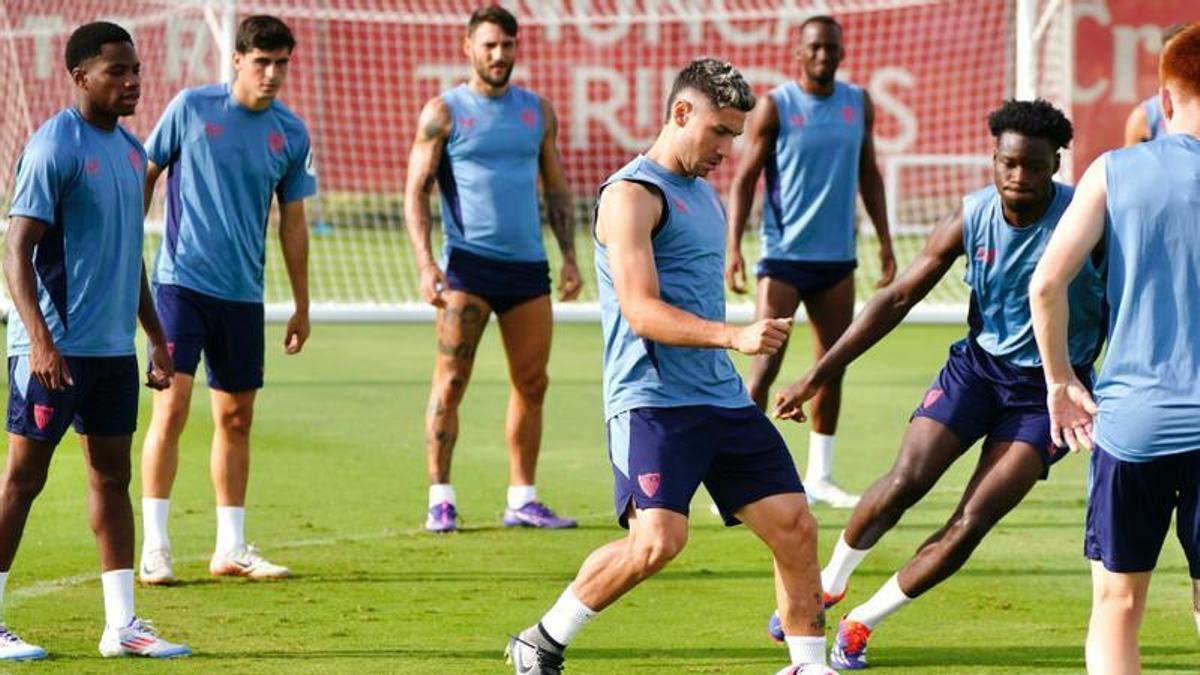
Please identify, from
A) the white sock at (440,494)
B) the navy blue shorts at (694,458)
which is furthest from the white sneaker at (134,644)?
the white sock at (440,494)

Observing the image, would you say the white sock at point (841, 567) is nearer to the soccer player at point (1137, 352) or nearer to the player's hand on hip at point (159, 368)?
the soccer player at point (1137, 352)

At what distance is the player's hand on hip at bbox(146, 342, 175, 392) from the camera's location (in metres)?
8.03

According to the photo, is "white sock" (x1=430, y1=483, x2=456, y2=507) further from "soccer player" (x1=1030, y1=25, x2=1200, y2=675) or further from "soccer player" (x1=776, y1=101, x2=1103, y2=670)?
"soccer player" (x1=1030, y1=25, x2=1200, y2=675)

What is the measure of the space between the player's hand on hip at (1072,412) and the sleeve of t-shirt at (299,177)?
4.39 m

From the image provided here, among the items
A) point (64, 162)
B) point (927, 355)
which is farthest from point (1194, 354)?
point (927, 355)

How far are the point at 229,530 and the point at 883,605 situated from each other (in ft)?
9.86

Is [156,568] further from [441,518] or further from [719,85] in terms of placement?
[719,85]

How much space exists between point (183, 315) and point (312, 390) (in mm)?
6062

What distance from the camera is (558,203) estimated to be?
36.3 ft

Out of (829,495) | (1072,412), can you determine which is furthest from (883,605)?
(829,495)

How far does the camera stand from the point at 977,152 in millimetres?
28938

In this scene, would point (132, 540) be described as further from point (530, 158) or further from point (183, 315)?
point (530, 158)

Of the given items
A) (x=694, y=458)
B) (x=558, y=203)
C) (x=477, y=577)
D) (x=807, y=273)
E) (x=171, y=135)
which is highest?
(x=171, y=135)

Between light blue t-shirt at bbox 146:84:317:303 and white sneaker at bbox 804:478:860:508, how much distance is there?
3.36 metres
